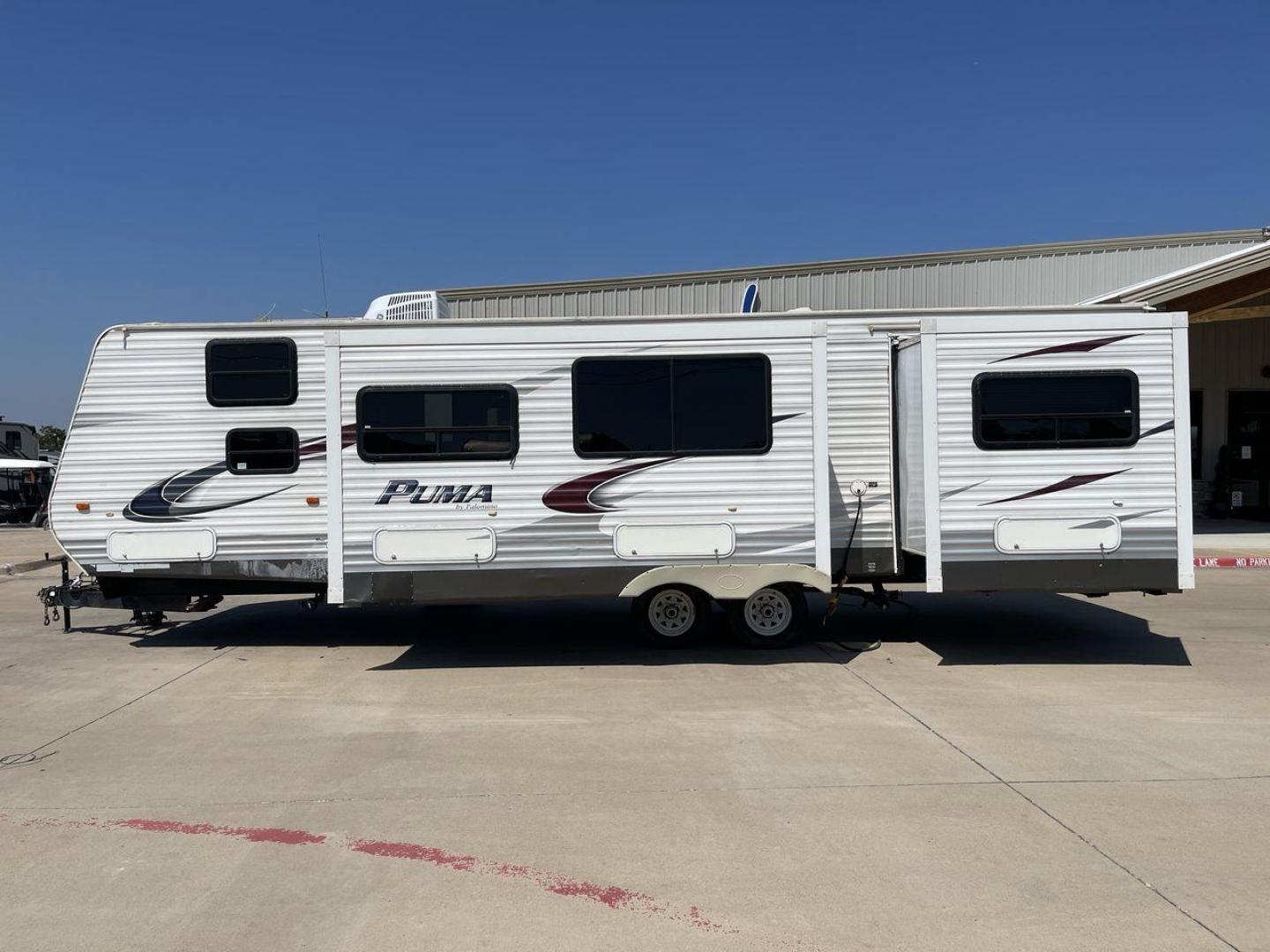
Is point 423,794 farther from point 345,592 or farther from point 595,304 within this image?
point 595,304

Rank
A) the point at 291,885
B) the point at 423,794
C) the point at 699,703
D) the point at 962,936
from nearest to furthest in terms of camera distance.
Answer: the point at 962,936 → the point at 291,885 → the point at 423,794 → the point at 699,703

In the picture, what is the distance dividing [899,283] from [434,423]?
16152 millimetres

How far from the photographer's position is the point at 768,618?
8.91 meters

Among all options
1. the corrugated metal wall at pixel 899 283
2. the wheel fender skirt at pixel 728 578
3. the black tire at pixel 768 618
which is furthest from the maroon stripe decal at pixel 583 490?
the corrugated metal wall at pixel 899 283

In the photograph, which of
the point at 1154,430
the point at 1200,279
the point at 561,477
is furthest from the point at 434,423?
the point at 1200,279

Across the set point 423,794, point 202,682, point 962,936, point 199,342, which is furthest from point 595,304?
point 962,936

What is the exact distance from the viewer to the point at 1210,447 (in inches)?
846

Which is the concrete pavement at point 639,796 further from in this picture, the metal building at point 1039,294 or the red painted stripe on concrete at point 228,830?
the metal building at point 1039,294

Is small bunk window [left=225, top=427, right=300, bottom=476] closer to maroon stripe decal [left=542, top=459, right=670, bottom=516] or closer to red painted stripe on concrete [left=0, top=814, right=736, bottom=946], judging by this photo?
maroon stripe decal [left=542, top=459, right=670, bottom=516]

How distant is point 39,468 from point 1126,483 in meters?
30.2

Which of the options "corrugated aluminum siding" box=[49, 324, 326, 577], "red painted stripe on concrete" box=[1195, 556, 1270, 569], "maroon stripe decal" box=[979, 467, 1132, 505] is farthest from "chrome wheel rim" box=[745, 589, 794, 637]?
"red painted stripe on concrete" box=[1195, 556, 1270, 569]

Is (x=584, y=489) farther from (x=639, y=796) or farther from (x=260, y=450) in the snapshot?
(x=639, y=796)

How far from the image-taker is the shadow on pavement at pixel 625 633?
8.79m

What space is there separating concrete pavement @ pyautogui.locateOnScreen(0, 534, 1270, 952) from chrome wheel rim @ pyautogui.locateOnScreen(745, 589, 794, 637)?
25cm
